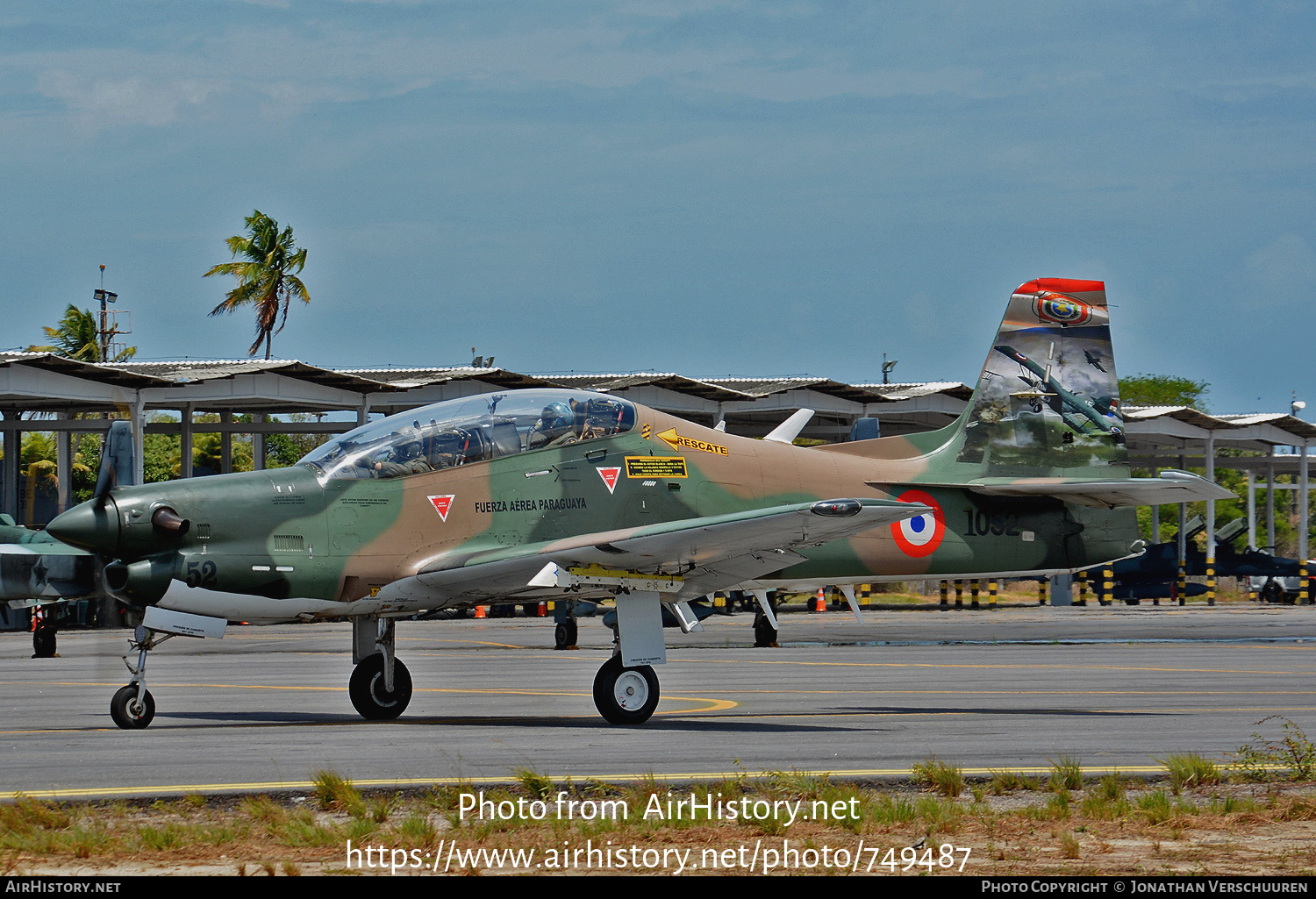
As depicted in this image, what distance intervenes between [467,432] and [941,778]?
638cm

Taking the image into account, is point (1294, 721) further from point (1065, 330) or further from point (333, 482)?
point (333, 482)

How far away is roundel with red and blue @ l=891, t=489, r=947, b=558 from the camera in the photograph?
15.5m

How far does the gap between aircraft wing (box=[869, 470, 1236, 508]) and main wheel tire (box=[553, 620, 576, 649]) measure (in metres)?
13.9

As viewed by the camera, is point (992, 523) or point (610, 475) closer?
point (610, 475)

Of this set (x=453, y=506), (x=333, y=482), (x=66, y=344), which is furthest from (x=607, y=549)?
(x=66, y=344)

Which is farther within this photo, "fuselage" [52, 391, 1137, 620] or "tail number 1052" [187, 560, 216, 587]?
→ "fuselage" [52, 391, 1137, 620]

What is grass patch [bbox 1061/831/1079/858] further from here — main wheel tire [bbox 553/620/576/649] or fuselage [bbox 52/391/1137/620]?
main wheel tire [bbox 553/620/576/649]

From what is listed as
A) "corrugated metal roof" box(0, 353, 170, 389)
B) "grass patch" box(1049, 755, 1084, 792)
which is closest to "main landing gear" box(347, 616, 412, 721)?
"grass patch" box(1049, 755, 1084, 792)

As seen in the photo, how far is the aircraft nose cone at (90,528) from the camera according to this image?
39.4ft

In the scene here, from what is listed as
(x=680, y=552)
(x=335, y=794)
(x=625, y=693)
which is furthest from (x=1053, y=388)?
(x=335, y=794)

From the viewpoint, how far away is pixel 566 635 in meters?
28.8

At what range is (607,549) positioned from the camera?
12773 mm

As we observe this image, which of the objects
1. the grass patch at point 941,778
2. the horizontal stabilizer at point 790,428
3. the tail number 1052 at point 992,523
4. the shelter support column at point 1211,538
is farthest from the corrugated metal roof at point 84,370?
the shelter support column at point 1211,538

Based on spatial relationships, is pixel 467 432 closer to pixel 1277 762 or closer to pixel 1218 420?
pixel 1277 762
